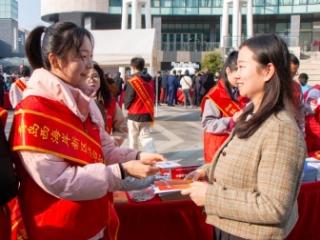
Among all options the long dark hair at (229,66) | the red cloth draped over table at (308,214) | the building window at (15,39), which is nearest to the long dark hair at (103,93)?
the long dark hair at (229,66)

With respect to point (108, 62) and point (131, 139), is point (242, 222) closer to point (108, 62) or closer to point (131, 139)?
point (131, 139)

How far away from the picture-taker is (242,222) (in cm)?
167

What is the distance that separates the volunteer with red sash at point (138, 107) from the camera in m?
6.96

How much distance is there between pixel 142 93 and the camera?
23.4ft

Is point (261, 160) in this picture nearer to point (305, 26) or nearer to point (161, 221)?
point (161, 221)

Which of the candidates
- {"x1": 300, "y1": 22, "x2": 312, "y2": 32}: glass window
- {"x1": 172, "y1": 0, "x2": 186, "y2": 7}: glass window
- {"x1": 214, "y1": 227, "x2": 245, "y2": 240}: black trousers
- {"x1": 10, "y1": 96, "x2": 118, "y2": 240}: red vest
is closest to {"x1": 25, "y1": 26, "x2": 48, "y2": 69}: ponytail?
{"x1": 10, "y1": 96, "x2": 118, "y2": 240}: red vest

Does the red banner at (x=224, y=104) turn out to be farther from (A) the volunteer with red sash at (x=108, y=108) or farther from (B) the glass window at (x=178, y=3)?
(B) the glass window at (x=178, y=3)

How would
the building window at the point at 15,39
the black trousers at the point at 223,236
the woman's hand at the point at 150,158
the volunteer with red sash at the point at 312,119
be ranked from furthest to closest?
the building window at the point at 15,39, the volunteer with red sash at the point at 312,119, the woman's hand at the point at 150,158, the black trousers at the point at 223,236

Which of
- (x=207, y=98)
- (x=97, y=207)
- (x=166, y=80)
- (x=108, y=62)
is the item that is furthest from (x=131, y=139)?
(x=166, y=80)

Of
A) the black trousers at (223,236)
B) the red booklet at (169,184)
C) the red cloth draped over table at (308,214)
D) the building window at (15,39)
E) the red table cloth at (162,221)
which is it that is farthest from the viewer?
the building window at (15,39)

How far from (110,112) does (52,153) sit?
2489 mm

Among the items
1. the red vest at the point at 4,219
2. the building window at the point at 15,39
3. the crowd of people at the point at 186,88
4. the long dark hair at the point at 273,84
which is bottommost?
the crowd of people at the point at 186,88

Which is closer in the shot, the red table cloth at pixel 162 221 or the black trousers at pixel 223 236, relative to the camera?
the black trousers at pixel 223 236

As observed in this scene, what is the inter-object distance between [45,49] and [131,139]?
5289 millimetres
